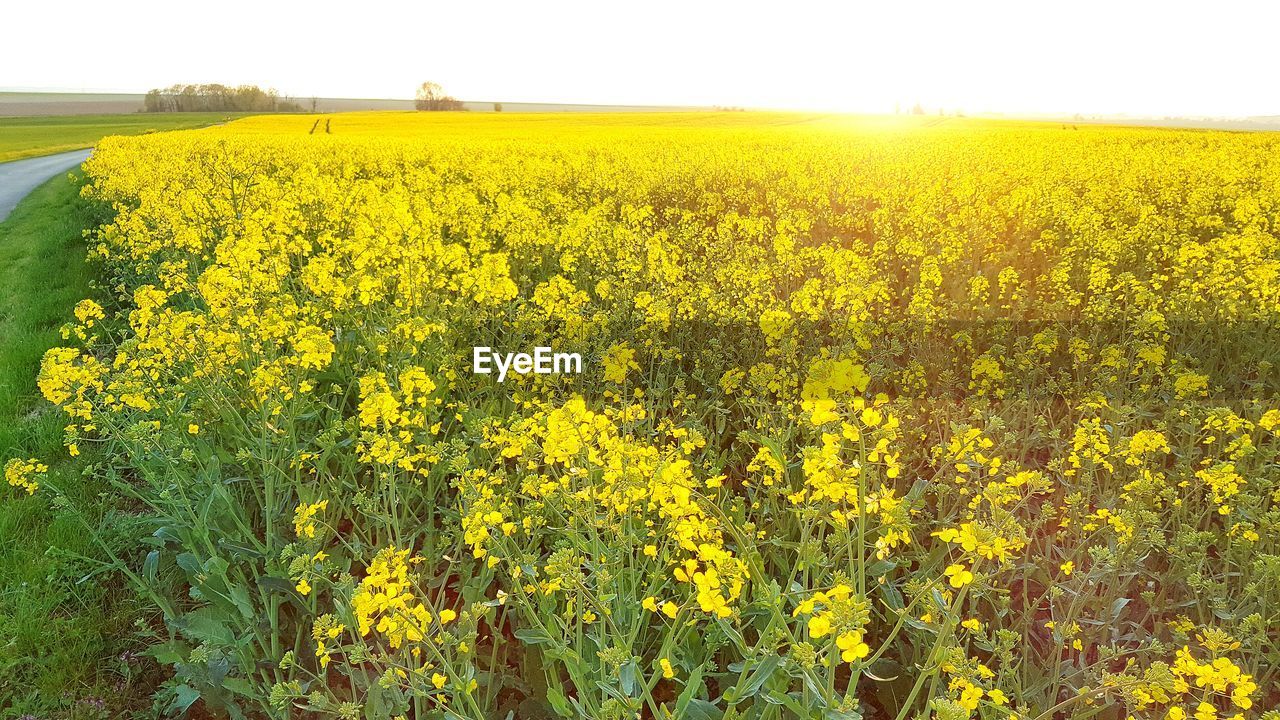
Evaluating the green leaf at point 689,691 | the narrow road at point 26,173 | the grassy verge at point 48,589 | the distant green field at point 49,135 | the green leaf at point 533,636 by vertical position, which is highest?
the distant green field at point 49,135

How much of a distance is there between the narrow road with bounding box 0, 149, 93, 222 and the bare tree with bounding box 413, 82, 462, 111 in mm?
35510

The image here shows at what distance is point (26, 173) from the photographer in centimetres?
2433

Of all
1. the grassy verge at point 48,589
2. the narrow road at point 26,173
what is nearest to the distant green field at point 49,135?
the narrow road at point 26,173

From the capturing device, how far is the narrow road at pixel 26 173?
58.6 feet

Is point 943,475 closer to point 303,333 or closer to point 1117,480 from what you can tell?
point 1117,480

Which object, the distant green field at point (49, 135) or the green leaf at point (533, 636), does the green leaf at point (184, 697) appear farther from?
the distant green field at point (49, 135)

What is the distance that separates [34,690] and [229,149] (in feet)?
53.8

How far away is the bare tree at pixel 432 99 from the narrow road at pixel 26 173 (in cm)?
A: 3551

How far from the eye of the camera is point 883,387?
16.0 ft

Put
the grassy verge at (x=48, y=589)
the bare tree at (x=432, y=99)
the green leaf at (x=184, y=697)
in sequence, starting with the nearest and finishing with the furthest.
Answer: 1. the green leaf at (x=184, y=697)
2. the grassy verge at (x=48, y=589)
3. the bare tree at (x=432, y=99)

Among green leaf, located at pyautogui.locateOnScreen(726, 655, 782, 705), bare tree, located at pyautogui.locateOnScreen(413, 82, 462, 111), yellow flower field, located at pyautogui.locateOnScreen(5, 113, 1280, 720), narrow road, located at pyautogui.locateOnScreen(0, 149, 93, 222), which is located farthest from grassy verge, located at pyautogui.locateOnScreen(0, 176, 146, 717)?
bare tree, located at pyautogui.locateOnScreen(413, 82, 462, 111)

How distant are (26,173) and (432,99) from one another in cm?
4651

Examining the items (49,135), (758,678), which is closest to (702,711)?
(758,678)

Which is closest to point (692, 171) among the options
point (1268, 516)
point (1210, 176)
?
point (1210, 176)
